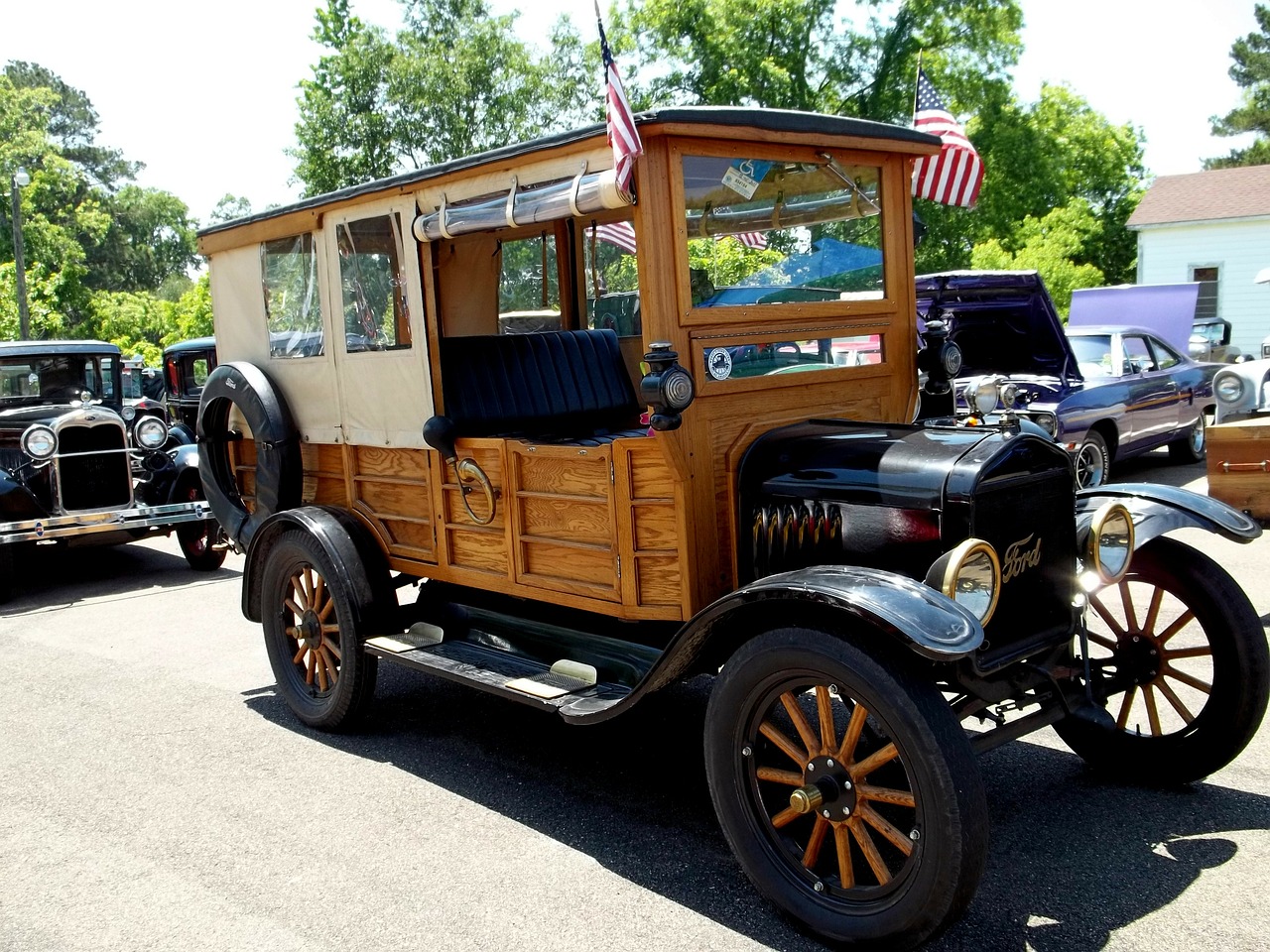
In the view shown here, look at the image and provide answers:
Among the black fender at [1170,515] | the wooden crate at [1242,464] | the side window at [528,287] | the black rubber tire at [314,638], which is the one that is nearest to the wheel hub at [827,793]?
the black fender at [1170,515]

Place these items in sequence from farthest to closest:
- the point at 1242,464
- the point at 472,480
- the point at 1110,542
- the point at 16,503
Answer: the point at 16,503, the point at 1242,464, the point at 472,480, the point at 1110,542

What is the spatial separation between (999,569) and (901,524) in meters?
0.30

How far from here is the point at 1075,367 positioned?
991 cm

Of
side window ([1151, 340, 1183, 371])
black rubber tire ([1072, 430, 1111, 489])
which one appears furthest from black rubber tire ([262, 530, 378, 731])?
side window ([1151, 340, 1183, 371])

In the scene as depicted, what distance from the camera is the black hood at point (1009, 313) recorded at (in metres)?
9.64

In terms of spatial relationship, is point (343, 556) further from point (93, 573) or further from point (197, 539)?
point (93, 573)

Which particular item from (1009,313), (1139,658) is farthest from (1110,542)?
(1009,313)

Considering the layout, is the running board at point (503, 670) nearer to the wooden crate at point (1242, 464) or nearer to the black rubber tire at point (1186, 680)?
the black rubber tire at point (1186, 680)

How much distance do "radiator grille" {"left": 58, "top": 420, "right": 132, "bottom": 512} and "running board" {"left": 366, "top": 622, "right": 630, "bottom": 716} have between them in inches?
213

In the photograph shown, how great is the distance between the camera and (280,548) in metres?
4.93

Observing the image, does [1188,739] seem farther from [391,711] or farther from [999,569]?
[391,711]

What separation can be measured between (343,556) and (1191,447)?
9.97 metres

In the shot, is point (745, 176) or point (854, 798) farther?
point (745, 176)

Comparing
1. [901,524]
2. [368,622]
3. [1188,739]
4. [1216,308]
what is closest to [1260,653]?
[1188,739]
